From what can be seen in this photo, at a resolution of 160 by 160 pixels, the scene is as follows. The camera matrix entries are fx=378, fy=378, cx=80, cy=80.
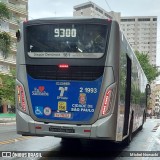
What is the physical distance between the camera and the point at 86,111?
28.9ft

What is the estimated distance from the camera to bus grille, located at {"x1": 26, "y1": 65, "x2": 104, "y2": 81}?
8.87 m

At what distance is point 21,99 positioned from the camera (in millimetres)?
9289

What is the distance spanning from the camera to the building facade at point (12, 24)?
205 feet

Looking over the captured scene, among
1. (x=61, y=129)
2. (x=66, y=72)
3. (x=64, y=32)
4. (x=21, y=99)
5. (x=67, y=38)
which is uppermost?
(x=64, y=32)

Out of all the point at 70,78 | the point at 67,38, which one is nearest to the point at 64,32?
the point at 67,38

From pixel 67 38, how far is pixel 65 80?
1.03 meters

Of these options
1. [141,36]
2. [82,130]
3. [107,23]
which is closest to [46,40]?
[107,23]

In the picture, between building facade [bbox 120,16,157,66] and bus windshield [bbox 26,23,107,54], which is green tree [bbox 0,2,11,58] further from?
building facade [bbox 120,16,157,66]

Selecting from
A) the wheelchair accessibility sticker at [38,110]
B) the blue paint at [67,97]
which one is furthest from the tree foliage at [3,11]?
the wheelchair accessibility sticker at [38,110]

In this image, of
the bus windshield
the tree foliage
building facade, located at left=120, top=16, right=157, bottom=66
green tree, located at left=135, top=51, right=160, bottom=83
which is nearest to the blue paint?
the bus windshield

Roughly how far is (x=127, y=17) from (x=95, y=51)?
179 metres

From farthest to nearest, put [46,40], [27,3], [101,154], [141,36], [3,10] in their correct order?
1. [141,36]
2. [27,3]
3. [3,10]
4. [101,154]
5. [46,40]

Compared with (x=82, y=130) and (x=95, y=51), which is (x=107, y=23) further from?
(x=82, y=130)

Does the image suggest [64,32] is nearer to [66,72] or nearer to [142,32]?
[66,72]
